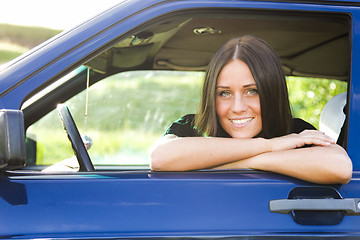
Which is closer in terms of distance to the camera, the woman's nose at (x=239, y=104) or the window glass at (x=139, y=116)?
the woman's nose at (x=239, y=104)

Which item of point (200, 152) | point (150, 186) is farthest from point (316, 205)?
point (150, 186)

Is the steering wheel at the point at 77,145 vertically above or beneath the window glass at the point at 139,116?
above

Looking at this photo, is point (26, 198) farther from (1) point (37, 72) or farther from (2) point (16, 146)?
(1) point (37, 72)

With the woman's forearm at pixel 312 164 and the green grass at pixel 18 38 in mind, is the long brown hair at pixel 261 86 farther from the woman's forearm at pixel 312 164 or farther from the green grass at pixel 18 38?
the green grass at pixel 18 38

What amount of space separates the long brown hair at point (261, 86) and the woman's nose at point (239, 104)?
70mm

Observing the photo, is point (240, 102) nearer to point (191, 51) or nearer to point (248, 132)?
point (248, 132)

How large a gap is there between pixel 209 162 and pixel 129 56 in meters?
1.17

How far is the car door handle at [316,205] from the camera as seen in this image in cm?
154

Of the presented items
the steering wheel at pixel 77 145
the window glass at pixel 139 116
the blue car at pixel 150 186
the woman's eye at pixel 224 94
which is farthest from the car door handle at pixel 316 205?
the window glass at pixel 139 116

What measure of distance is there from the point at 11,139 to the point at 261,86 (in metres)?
1.01

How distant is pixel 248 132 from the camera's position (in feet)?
6.43

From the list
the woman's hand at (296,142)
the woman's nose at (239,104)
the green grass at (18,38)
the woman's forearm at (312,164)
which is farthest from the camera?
the green grass at (18,38)

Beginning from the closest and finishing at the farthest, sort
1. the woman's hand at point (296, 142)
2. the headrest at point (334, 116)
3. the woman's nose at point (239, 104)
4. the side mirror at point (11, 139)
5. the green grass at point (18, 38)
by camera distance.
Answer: the side mirror at point (11, 139) → the woman's hand at point (296, 142) → the woman's nose at point (239, 104) → the headrest at point (334, 116) → the green grass at point (18, 38)

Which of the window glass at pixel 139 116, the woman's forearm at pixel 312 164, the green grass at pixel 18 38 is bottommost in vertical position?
the window glass at pixel 139 116
